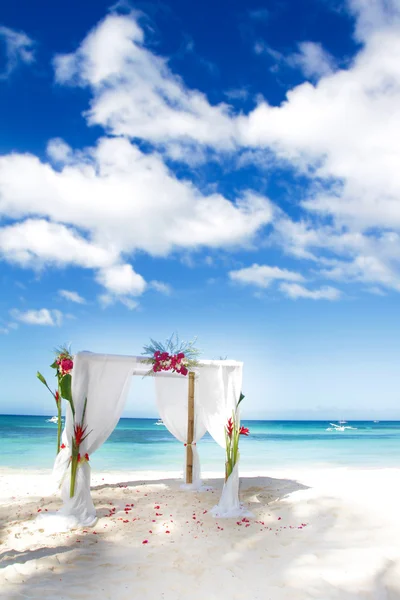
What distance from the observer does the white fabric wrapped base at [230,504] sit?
21.1ft

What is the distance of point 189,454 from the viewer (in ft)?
27.1

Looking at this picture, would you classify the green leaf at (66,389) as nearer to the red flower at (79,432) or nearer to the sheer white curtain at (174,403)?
the red flower at (79,432)

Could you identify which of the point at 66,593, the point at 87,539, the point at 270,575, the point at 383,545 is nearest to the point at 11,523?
the point at 87,539

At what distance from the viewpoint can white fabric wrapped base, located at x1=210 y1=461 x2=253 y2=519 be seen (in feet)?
21.1

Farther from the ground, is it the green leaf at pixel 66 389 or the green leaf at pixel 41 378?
the green leaf at pixel 41 378

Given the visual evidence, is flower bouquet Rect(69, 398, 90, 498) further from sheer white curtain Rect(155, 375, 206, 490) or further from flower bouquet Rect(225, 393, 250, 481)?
sheer white curtain Rect(155, 375, 206, 490)

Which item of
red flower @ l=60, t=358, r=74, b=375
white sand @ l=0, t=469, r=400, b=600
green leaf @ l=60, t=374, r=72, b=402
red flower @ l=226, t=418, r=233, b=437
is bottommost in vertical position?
white sand @ l=0, t=469, r=400, b=600

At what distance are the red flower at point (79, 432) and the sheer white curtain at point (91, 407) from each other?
0.20 ft

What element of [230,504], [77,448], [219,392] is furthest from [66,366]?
[230,504]

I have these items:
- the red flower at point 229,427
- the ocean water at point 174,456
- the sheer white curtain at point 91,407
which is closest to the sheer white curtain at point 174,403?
the red flower at point 229,427

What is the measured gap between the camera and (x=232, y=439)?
22.4 ft

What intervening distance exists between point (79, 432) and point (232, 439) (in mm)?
2037

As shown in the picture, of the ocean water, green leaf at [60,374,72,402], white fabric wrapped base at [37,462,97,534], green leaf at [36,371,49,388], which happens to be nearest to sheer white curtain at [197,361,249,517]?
white fabric wrapped base at [37,462,97,534]

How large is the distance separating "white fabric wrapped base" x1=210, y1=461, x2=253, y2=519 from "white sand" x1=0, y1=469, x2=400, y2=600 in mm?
172
